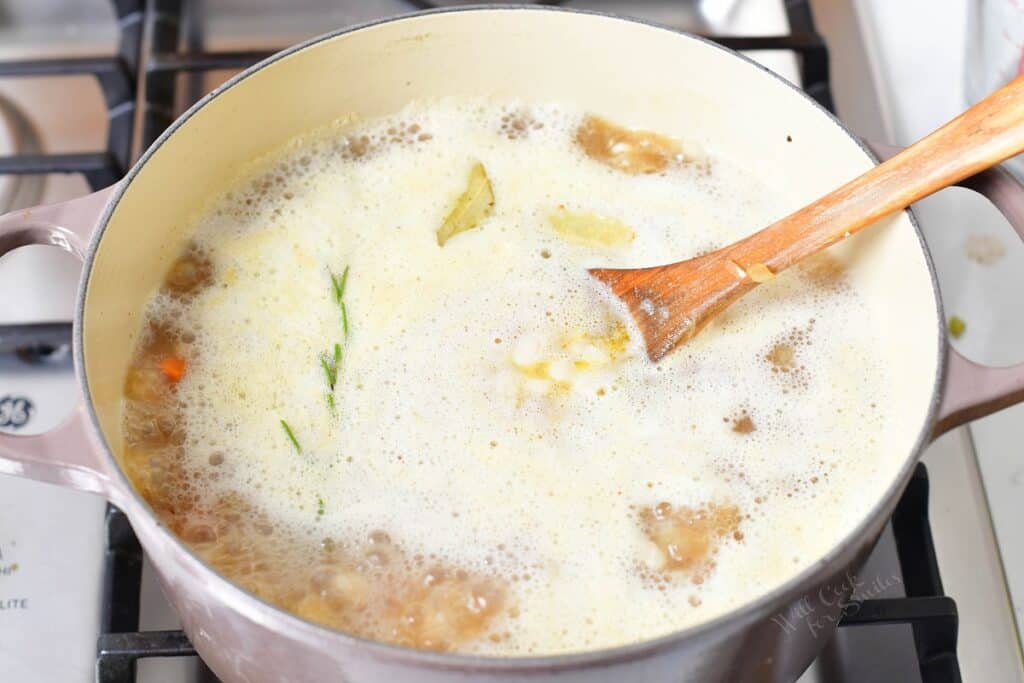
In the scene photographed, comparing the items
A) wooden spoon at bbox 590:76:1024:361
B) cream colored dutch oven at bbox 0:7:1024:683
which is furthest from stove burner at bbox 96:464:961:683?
wooden spoon at bbox 590:76:1024:361

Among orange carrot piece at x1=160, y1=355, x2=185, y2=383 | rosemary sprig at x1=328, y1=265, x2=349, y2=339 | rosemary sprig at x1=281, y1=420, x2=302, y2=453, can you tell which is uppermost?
rosemary sprig at x1=328, y1=265, x2=349, y2=339

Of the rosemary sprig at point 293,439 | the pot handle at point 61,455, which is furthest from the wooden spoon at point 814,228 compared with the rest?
the pot handle at point 61,455

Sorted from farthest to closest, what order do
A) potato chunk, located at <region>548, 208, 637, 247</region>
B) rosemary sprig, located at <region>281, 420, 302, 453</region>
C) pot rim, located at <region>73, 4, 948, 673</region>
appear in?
1. potato chunk, located at <region>548, 208, 637, 247</region>
2. rosemary sprig, located at <region>281, 420, 302, 453</region>
3. pot rim, located at <region>73, 4, 948, 673</region>

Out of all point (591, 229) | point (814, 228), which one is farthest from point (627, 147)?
point (814, 228)

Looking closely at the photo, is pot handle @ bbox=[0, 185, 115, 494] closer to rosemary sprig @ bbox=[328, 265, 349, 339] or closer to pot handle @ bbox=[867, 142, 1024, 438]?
rosemary sprig @ bbox=[328, 265, 349, 339]

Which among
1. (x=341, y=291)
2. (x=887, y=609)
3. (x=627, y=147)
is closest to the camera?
(x=887, y=609)

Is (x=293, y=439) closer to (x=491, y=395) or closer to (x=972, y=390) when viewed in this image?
(x=491, y=395)

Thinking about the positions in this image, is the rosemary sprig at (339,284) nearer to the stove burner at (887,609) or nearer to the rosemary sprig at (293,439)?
the rosemary sprig at (293,439)
